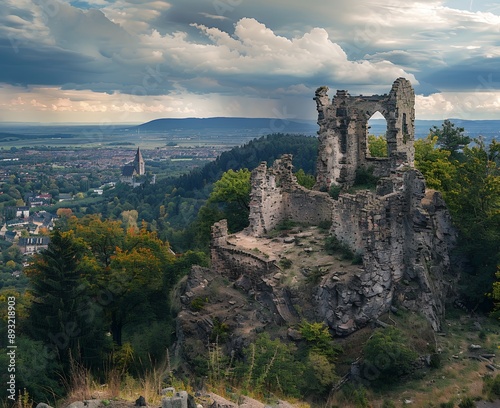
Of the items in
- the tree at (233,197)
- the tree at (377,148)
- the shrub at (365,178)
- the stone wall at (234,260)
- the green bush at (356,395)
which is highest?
the tree at (377,148)

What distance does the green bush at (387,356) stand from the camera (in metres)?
23.3

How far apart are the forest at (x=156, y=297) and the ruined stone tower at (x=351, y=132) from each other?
2330 mm

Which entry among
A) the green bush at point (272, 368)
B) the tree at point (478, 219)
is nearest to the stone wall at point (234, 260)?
the green bush at point (272, 368)

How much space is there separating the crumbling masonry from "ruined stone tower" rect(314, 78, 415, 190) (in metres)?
0.07

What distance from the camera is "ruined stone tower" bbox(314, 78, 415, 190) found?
36281mm

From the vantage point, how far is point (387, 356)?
23281 millimetres

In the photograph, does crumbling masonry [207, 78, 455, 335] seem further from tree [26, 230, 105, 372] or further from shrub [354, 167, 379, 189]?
tree [26, 230, 105, 372]

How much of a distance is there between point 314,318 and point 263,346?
150 inches

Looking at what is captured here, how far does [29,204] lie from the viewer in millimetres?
132875

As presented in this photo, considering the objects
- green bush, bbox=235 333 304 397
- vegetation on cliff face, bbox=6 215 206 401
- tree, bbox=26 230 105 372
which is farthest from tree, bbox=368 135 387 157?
tree, bbox=26 230 105 372

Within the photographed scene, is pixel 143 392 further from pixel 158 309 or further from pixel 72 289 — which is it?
pixel 158 309

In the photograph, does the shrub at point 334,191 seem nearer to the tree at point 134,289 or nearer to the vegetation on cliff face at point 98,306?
the vegetation on cliff face at point 98,306

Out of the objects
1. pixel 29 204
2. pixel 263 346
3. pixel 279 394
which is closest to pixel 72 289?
pixel 263 346

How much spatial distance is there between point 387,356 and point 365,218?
6.57 metres
